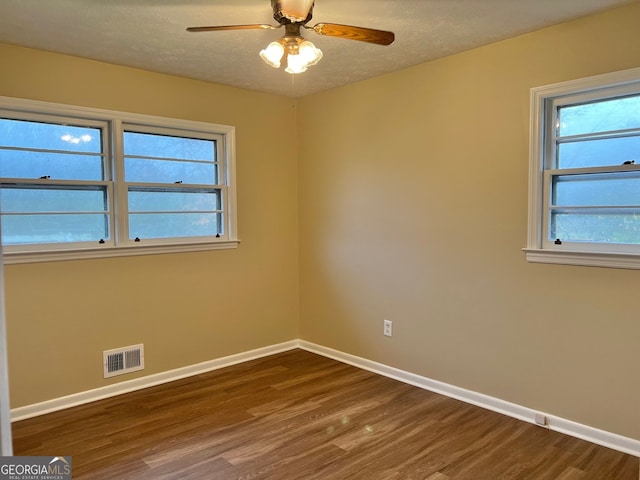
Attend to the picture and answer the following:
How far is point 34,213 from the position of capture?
9.73ft

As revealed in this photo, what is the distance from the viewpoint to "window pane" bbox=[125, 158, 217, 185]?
339cm

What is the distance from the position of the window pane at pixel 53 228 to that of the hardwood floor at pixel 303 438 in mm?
1165

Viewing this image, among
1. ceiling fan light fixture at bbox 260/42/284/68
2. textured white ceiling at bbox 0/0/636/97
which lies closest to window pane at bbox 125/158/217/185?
textured white ceiling at bbox 0/0/636/97

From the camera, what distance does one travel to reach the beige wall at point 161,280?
9.66ft

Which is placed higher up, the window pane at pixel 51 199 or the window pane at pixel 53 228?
the window pane at pixel 51 199

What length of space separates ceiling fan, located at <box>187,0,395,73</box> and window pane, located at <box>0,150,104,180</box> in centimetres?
159

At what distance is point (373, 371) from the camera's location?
375 cm

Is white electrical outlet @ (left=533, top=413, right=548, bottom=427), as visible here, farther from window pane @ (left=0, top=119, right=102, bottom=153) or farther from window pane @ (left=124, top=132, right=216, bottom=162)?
window pane @ (left=0, top=119, right=102, bottom=153)

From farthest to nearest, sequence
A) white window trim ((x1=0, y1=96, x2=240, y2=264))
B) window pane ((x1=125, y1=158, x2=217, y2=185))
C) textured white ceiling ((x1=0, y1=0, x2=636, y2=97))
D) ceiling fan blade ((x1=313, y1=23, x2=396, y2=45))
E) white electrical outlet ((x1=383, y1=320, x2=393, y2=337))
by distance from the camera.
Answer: white electrical outlet ((x1=383, y1=320, x2=393, y2=337)) < window pane ((x1=125, y1=158, x2=217, y2=185)) < white window trim ((x1=0, y1=96, x2=240, y2=264)) < textured white ceiling ((x1=0, y1=0, x2=636, y2=97)) < ceiling fan blade ((x1=313, y1=23, x2=396, y2=45))

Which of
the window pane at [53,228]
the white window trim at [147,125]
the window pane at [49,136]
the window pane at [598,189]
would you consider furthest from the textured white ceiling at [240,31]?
the window pane at [53,228]

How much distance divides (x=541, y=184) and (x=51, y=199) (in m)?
3.16

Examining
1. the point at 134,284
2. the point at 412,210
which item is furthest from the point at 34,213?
the point at 412,210

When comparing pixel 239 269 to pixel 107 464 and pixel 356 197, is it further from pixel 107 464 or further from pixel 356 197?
pixel 107 464

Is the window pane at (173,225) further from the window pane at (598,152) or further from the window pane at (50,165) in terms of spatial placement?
the window pane at (598,152)
